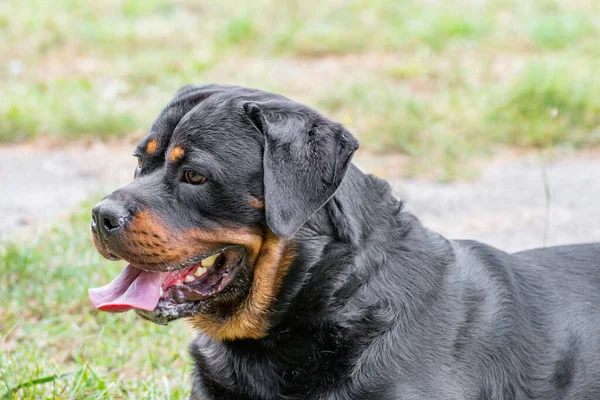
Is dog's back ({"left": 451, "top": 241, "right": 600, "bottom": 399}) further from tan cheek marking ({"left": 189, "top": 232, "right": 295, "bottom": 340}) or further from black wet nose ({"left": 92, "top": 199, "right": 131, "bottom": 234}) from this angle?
black wet nose ({"left": 92, "top": 199, "right": 131, "bottom": 234})

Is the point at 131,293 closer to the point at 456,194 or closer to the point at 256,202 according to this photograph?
the point at 256,202

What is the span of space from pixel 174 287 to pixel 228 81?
670 centimetres

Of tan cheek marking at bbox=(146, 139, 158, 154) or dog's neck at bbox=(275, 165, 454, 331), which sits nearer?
dog's neck at bbox=(275, 165, 454, 331)

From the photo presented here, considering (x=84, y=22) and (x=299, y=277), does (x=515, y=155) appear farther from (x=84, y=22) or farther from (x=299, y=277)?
(x=84, y=22)

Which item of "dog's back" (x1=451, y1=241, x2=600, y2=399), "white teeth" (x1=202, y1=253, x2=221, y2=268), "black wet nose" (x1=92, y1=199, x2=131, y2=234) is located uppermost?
"black wet nose" (x1=92, y1=199, x2=131, y2=234)

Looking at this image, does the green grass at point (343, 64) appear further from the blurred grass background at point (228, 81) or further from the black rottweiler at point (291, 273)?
the black rottweiler at point (291, 273)

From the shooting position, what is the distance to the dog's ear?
334cm

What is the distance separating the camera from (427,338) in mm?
3539

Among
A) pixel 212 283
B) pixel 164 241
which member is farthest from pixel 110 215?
pixel 212 283

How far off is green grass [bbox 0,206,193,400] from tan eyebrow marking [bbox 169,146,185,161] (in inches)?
46.5

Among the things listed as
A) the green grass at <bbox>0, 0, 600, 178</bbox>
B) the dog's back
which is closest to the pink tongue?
the dog's back

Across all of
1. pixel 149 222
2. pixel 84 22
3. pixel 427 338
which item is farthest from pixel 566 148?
pixel 84 22

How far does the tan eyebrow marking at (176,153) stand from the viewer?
353 cm

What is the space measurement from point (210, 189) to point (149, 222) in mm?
264
